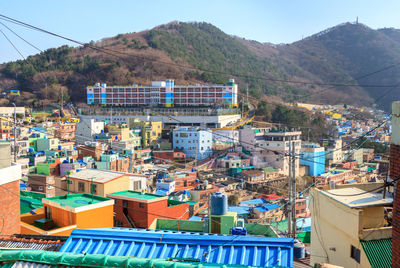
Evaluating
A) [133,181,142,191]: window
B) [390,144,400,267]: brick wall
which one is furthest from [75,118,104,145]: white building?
[390,144,400,267]: brick wall

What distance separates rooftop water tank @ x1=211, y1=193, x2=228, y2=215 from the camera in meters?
3.83

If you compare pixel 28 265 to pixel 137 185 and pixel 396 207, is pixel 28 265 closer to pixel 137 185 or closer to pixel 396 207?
pixel 396 207

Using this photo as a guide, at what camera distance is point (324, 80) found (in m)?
61.2

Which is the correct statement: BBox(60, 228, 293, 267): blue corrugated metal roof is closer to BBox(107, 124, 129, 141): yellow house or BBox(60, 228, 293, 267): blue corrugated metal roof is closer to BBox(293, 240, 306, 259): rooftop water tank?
BBox(293, 240, 306, 259): rooftop water tank

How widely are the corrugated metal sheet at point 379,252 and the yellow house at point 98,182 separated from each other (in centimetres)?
385

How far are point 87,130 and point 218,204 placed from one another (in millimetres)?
16525

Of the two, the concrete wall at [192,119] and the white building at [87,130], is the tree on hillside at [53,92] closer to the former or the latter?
the concrete wall at [192,119]

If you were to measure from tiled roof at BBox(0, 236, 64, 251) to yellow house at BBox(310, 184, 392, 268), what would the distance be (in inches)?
72.4

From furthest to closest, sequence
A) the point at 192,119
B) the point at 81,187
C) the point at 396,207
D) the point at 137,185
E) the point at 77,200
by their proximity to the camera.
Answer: the point at 192,119
the point at 137,185
the point at 81,187
the point at 77,200
the point at 396,207

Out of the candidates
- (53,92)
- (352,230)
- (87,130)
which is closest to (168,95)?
(87,130)

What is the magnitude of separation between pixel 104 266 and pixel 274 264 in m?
0.86

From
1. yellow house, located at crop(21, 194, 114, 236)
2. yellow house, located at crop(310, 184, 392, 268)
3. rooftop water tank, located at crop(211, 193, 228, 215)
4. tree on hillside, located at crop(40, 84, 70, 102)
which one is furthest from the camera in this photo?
tree on hillside, located at crop(40, 84, 70, 102)

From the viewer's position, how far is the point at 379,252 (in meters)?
2.47

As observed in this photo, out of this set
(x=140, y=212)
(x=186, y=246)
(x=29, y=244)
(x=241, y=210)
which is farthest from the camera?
(x=241, y=210)
